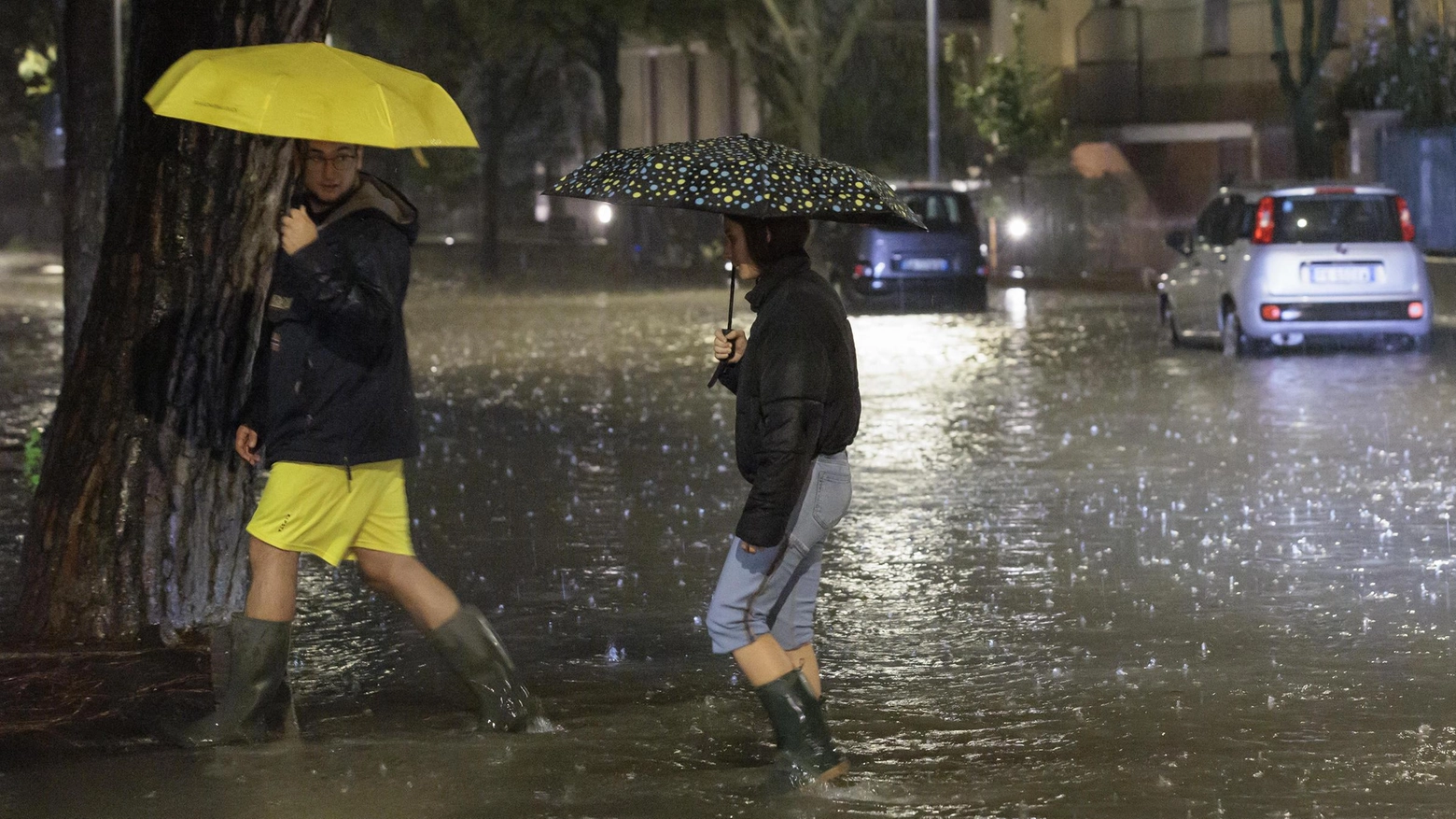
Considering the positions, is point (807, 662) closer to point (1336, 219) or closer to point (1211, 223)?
point (1336, 219)

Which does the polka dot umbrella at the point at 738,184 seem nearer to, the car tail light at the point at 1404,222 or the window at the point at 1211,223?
the car tail light at the point at 1404,222

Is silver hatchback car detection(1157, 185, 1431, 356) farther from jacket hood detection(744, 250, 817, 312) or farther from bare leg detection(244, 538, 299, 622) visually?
bare leg detection(244, 538, 299, 622)

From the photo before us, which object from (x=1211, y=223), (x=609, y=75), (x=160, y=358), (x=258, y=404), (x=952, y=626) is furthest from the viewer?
(x=609, y=75)

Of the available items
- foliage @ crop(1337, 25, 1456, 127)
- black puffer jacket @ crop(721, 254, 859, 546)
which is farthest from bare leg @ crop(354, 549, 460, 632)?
foliage @ crop(1337, 25, 1456, 127)

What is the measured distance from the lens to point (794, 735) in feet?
18.0

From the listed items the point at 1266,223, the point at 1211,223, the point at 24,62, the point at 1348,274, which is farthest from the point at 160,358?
the point at 24,62

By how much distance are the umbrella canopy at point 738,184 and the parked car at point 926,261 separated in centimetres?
2011

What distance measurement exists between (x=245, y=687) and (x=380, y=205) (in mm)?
1359

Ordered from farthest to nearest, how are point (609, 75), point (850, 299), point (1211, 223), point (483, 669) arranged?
point (609, 75) → point (850, 299) → point (1211, 223) → point (483, 669)

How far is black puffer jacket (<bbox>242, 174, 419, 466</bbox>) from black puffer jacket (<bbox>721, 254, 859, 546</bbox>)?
1.03m

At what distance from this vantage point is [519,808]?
5.32m

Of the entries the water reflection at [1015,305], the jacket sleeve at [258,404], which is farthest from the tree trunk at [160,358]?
the water reflection at [1015,305]

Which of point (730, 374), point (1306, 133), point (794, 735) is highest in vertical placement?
point (1306, 133)

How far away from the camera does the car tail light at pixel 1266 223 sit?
1850 centimetres
